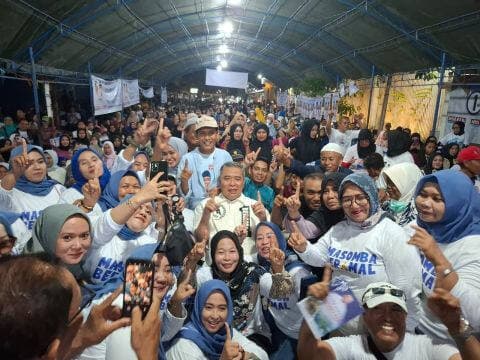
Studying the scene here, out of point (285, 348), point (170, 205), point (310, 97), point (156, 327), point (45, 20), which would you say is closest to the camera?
point (156, 327)

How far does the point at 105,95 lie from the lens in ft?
38.1

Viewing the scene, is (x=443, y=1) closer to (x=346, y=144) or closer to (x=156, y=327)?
(x=346, y=144)

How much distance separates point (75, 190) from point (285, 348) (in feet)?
7.68

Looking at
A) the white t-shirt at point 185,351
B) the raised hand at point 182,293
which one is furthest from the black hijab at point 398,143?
the white t-shirt at point 185,351

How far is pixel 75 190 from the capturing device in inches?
129

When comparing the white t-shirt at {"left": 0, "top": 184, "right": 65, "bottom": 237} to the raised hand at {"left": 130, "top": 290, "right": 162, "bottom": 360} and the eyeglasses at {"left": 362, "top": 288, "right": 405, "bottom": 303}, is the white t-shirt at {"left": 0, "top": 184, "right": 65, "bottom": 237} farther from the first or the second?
the eyeglasses at {"left": 362, "top": 288, "right": 405, "bottom": 303}

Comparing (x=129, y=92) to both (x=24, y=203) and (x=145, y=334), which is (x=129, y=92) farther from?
(x=145, y=334)

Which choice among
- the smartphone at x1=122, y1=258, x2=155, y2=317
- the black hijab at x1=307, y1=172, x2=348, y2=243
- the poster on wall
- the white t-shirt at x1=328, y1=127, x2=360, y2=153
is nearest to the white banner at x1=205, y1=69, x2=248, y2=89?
the poster on wall

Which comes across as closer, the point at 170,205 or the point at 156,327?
the point at 156,327

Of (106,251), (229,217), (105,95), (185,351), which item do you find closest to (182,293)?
(185,351)

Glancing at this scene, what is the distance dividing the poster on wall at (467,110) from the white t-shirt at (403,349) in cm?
724

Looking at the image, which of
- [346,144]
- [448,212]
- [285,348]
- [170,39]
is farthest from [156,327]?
[170,39]

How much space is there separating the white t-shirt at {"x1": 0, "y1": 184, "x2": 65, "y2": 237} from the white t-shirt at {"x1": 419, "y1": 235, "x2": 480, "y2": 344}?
3024 mm

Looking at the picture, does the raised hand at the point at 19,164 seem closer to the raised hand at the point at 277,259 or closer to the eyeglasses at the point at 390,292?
the raised hand at the point at 277,259
